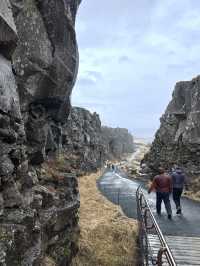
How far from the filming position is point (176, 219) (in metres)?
17.9

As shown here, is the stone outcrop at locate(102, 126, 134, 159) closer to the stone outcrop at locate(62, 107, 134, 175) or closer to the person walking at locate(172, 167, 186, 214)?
the stone outcrop at locate(62, 107, 134, 175)

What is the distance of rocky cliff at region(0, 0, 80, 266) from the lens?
28.4 ft

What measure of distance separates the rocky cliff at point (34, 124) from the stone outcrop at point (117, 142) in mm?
77264

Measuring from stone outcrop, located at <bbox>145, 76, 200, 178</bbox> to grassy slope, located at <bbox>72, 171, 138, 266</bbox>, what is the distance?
15383 millimetres

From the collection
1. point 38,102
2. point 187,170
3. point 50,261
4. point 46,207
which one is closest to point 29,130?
point 38,102

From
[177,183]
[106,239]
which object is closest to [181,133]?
[177,183]

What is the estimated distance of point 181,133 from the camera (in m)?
37.3

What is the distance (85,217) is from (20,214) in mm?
10083

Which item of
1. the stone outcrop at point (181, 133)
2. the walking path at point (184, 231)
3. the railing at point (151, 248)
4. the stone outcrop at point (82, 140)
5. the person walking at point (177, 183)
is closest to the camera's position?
the railing at point (151, 248)

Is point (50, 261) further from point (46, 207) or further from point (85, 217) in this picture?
point (85, 217)

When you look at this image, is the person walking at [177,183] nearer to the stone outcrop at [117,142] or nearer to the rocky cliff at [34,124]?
the rocky cliff at [34,124]

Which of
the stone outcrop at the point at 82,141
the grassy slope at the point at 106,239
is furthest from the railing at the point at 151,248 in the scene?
the stone outcrop at the point at 82,141

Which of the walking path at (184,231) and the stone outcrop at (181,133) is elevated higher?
the stone outcrop at (181,133)

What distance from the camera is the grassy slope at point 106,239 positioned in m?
13.5
